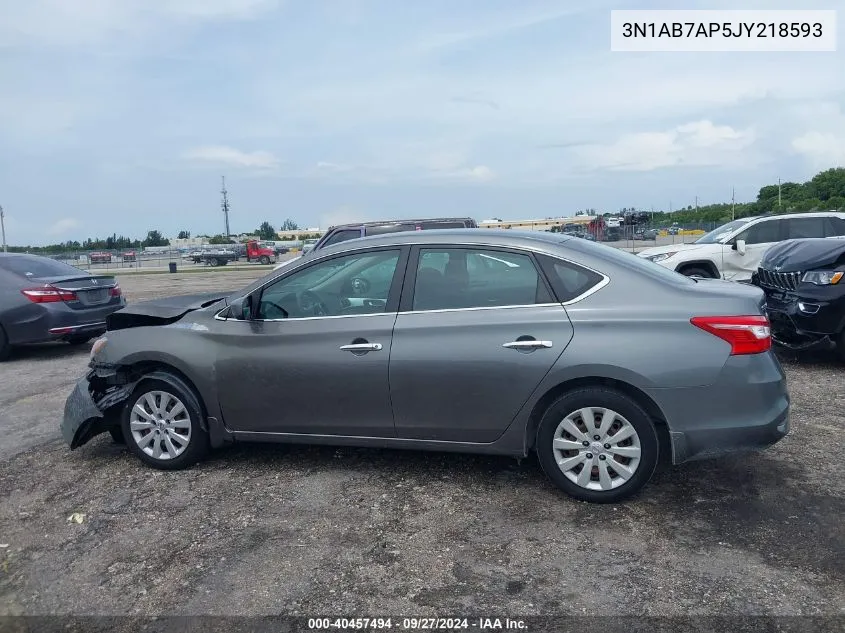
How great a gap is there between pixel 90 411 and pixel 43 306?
16.5ft

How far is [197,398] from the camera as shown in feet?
16.1

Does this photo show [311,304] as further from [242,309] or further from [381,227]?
[381,227]

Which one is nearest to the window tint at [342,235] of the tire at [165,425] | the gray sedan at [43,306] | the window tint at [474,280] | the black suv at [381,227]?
the black suv at [381,227]

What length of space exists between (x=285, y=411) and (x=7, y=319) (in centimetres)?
664

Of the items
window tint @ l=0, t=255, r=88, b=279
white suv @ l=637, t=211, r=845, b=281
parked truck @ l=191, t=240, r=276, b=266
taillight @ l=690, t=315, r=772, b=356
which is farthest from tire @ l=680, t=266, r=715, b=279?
parked truck @ l=191, t=240, r=276, b=266

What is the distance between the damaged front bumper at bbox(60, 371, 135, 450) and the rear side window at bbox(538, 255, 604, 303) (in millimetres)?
3026


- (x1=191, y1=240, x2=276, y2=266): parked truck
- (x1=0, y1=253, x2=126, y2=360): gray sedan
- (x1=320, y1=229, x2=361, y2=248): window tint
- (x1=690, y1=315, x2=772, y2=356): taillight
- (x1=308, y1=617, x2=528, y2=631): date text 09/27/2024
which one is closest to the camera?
(x1=308, y1=617, x2=528, y2=631): date text 09/27/2024

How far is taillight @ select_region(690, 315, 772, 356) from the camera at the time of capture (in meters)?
3.98

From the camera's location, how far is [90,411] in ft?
16.7

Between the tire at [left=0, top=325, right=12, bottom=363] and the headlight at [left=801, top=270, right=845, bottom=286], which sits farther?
the tire at [left=0, top=325, right=12, bottom=363]

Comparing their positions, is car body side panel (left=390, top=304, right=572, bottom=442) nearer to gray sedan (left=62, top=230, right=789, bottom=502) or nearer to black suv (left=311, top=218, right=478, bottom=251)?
gray sedan (left=62, top=230, right=789, bottom=502)

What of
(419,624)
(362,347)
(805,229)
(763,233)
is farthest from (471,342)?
(805,229)

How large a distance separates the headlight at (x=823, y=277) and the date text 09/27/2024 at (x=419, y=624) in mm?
5877

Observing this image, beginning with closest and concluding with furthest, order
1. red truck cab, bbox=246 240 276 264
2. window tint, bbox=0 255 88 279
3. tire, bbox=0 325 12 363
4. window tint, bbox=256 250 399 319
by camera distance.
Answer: window tint, bbox=256 250 399 319, tire, bbox=0 325 12 363, window tint, bbox=0 255 88 279, red truck cab, bbox=246 240 276 264
